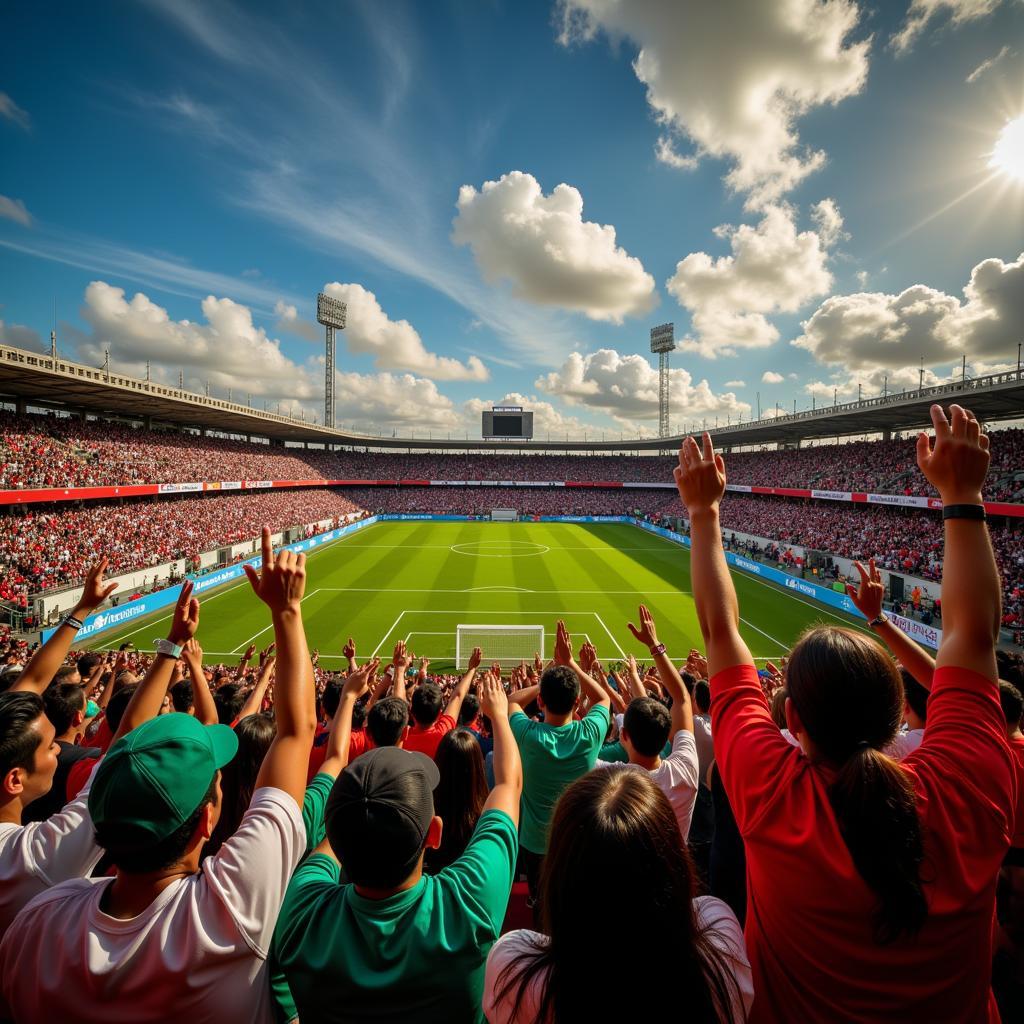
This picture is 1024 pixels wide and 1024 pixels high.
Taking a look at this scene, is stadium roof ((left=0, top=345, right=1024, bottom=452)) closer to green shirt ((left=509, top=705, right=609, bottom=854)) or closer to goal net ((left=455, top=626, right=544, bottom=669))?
goal net ((left=455, top=626, right=544, bottom=669))

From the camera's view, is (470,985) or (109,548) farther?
(109,548)

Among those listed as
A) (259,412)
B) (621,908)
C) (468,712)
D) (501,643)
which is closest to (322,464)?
(259,412)

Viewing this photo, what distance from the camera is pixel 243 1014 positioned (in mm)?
1720

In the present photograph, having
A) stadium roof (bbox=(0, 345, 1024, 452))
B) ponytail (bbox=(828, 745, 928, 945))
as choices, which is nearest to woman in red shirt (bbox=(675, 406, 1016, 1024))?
ponytail (bbox=(828, 745, 928, 945))

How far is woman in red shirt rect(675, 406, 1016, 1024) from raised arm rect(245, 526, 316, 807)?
5.84ft

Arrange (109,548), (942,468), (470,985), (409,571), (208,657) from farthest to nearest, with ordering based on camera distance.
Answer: (409,571)
(109,548)
(208,657)
(942,468)
(470,985)

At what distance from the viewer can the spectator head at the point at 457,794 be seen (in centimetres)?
315

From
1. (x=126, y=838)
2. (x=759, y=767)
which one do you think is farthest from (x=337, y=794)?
(x=759, y=767)

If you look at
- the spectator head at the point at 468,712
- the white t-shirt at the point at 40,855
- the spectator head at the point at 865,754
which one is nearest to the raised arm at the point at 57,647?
the white t-shirt at the point at 40,855

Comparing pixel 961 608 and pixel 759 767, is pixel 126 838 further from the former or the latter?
pixel 961 608

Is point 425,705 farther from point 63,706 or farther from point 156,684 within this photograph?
point 63,706

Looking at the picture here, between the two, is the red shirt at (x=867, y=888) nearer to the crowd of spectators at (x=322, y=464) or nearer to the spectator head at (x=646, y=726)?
the spectator head at (x=646, y=726)

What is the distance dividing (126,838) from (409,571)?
33237 mm

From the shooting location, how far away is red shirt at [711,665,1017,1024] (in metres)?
1.40
